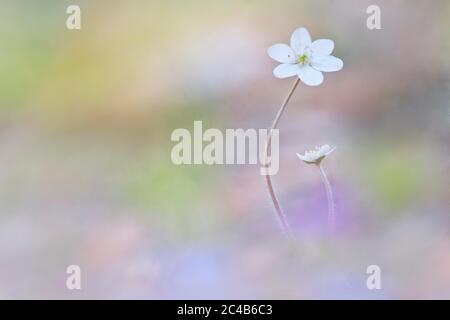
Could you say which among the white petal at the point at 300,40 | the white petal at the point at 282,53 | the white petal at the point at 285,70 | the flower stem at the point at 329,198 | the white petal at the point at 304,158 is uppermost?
the white petal at the point at 300,40

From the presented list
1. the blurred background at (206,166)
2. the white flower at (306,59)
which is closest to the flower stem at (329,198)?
the blurred background at (206,166)

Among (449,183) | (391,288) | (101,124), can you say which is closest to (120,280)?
(101,124)

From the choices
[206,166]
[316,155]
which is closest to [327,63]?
Result: [316,155]

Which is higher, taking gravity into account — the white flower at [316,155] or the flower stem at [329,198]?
the white flower at [316,155]

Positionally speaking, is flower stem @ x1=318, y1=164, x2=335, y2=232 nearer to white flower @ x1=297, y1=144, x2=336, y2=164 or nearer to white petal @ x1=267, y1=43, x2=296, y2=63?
white flower @ x1=297, y1=144, x2=336, y2=164

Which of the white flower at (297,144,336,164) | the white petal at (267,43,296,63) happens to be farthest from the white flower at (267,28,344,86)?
the white flower at (297,144,336,164)

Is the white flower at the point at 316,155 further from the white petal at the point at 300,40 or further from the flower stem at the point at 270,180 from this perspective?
the white petal at the point at 300,40
